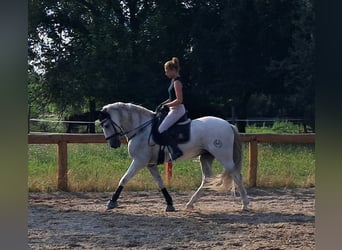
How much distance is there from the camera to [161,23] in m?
31.8

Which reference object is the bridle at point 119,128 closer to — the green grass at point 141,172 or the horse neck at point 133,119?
the horse neck at point 133,119

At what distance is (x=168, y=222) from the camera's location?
753 centimetres

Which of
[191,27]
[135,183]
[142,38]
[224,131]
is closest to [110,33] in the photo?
[142,38]

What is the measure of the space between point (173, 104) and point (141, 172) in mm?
4202

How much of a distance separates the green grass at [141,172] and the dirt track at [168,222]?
460mm

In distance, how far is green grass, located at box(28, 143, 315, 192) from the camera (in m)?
10.7

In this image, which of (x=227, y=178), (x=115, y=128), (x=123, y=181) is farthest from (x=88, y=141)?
(x=227, y=178)

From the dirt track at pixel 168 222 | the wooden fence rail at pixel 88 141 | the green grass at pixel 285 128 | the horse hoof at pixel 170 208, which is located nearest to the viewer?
the dirt track at pixel 168 222

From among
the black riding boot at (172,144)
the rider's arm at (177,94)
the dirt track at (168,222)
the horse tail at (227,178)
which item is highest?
the rider's arm at (177,94)

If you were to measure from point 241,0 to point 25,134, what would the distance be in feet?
97.8

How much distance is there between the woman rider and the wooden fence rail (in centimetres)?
242

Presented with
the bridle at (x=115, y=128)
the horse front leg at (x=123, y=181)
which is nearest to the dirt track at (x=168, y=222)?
the horse front leg at (x=123, y=181)

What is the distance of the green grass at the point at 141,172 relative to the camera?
10.7 metres
